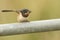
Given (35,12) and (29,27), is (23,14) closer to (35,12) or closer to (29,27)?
(29,27)

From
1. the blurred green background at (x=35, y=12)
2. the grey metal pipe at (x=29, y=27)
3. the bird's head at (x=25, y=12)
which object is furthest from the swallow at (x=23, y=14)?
the blurred green background at (x=35, y=12)

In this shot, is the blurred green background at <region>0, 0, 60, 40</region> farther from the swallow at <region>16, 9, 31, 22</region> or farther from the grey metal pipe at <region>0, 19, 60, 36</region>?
the grey metal pipe at <region>0, 19, 60, 36</region>

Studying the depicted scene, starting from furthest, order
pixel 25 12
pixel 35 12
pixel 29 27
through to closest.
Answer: pixel 35 12
pixel 25 12
pixel 29 27

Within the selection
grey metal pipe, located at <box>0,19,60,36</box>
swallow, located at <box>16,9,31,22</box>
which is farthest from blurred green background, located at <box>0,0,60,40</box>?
grey metal pipe, located at <box>0,19,60,36</box>

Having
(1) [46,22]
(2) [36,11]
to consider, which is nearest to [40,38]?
(2) [36,11]

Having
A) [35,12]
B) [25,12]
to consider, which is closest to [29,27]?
[25,12]

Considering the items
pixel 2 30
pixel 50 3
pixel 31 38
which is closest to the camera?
pixel 2 30

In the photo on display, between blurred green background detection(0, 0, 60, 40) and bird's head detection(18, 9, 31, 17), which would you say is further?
blurred green background detection(0, 0, 60, 40)

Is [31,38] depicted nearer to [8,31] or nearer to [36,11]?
[36,11]
